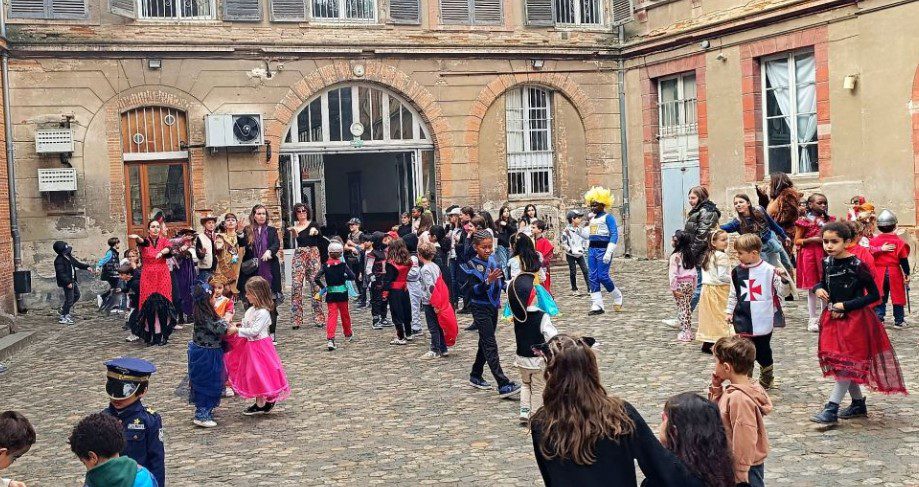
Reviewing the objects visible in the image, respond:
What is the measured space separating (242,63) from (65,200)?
4.18m

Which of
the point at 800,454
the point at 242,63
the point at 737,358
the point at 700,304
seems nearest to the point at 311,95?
the point at 242,63

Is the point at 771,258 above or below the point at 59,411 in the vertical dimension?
above

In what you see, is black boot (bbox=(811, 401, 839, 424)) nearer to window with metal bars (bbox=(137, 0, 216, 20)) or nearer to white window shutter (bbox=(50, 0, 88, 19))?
window with metal bars (bbox=(137, 0, 216, 20))

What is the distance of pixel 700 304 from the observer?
1168 cm

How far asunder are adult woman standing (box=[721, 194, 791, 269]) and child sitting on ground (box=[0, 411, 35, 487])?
9.11 meters

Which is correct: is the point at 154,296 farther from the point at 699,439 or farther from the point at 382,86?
the point at 699,439

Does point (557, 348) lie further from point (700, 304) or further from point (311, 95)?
point (311, 95)

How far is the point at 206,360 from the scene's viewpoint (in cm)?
960

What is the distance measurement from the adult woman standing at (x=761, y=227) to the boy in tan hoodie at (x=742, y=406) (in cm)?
692

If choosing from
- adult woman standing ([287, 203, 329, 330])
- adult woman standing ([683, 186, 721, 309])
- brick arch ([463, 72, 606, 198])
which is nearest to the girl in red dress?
adult woman standing ([287, 203, 329, 330])

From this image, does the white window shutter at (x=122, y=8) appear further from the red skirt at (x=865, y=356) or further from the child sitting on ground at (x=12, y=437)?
the child sitting on ground at (x=12, y=437)

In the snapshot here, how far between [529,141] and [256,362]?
14.7m

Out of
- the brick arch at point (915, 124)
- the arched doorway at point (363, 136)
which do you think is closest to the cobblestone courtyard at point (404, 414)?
the brick arch at point (915, 124)

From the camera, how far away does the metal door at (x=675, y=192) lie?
73.4 feet
